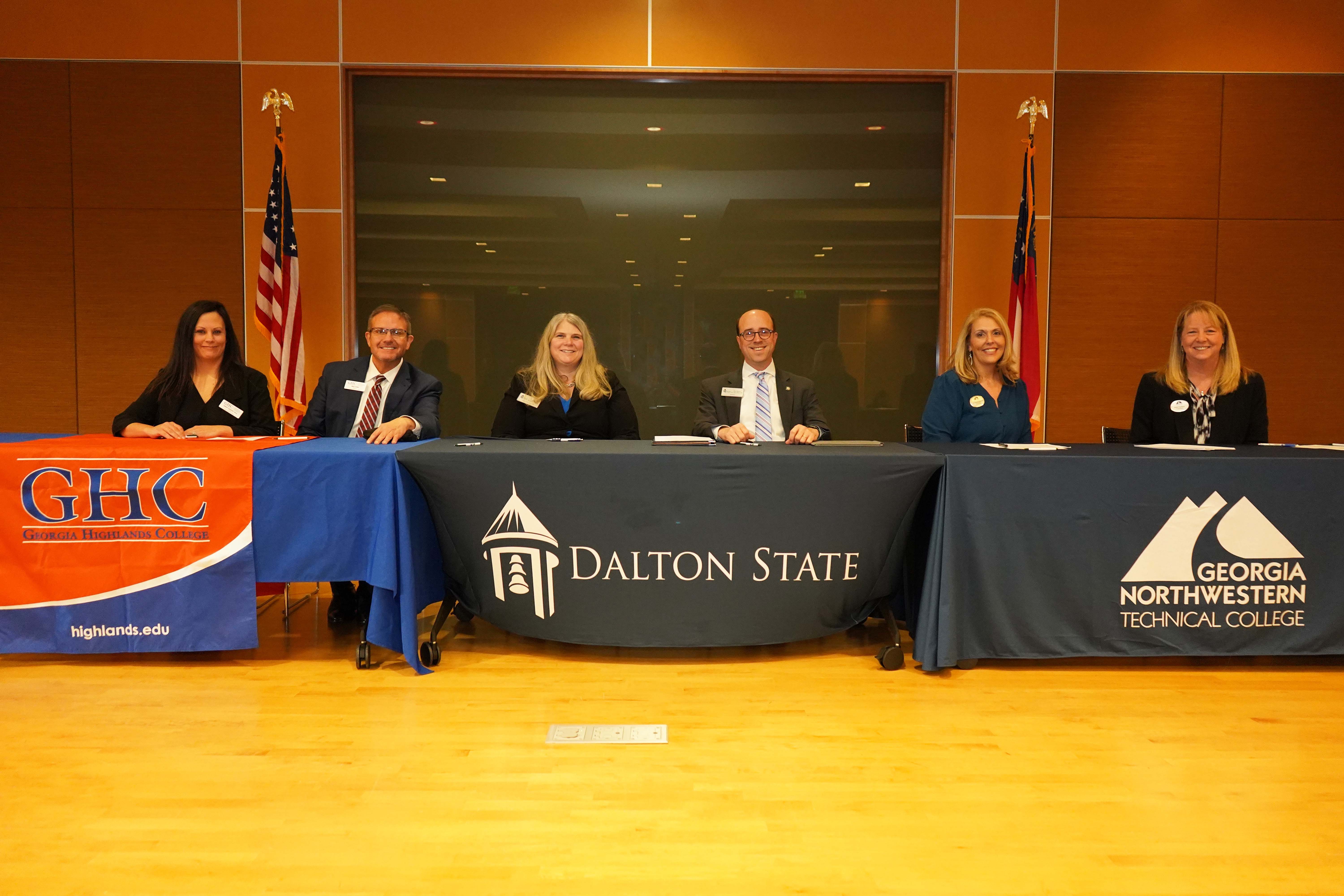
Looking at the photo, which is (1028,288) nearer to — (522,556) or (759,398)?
(759,398)

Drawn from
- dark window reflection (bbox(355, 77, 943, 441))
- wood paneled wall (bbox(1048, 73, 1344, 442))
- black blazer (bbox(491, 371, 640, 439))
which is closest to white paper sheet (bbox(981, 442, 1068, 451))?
black blazer (bbox(491, 371, 640, 439))

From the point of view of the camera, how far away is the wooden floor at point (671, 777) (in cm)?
172

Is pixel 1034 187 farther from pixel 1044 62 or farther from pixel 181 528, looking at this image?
pixel 181 528

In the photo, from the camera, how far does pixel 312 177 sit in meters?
4.95

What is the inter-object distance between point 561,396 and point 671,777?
2.02 m

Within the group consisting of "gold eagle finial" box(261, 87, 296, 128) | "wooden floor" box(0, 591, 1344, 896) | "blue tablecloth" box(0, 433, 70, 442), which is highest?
"gold eagle finial" box(261, 87, 296, 128)

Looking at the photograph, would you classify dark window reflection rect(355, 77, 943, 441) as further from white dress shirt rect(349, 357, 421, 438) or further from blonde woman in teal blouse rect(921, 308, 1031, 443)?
blonde woman in teal blouse rect(921, 308, 1031, 443)

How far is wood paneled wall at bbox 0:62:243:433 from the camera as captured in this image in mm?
4895

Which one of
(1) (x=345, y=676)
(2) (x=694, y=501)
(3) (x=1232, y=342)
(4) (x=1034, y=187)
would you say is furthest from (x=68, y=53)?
(3) (x=1232, y=342)

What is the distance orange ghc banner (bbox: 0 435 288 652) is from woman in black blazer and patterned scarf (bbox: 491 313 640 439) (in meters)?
1.12

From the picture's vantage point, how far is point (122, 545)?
113 inches

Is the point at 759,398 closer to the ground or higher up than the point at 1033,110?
closer to the ground

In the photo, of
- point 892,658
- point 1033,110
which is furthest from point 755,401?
point 1033,110

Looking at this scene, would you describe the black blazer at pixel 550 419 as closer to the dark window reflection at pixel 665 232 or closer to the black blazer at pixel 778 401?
the black blazer at pixel 778 401
